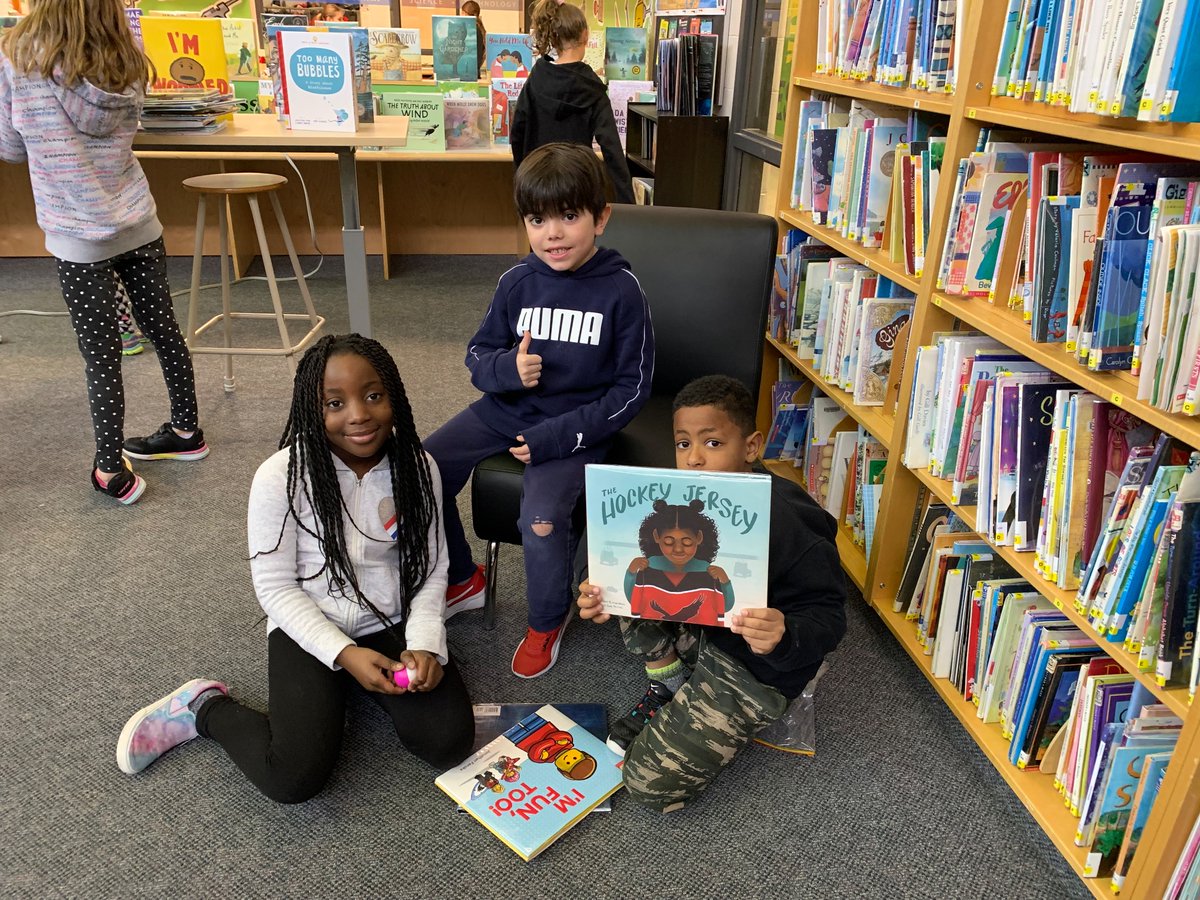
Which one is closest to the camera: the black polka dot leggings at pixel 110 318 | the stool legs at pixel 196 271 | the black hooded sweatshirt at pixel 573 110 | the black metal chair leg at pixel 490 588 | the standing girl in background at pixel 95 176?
the black metal chair leg at pixel 490 588

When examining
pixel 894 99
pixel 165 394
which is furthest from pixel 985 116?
pixel 165 394

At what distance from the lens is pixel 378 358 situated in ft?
5.23

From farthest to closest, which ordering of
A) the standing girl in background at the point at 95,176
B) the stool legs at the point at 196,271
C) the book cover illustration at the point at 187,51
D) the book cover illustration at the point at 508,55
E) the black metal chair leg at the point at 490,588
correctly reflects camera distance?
the book cover illustration at the point at 508,55
the book cover illustration at the point at 187,51
the stool legs at the point at 196,271
the standing girl in background at the point at 95,176
the black metal chair leg at the point at 490,588

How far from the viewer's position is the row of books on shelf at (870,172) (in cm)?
180

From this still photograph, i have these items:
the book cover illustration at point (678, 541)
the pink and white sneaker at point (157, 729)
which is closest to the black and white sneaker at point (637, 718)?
the book cover illustration at point (678, 541)

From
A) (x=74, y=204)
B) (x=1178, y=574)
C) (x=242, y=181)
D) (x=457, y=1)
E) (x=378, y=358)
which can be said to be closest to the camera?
(x=1178, y=574)

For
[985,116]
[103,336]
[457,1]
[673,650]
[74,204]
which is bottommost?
[673,650]

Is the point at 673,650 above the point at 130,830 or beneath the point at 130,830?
above

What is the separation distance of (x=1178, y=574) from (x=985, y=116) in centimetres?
81

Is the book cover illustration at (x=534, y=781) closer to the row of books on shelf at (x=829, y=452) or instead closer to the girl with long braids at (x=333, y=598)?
the girl with long braids at (x=333, y=598)

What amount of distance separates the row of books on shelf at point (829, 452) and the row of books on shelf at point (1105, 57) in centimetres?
89

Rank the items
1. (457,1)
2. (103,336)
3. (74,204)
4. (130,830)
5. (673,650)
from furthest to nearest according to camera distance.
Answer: (457,1) → (103,336) → (74,204) → (673,650) → (130,830)

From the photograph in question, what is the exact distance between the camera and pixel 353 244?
2.66 m

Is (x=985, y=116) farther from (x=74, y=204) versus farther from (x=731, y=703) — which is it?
(x=74, y=204)
